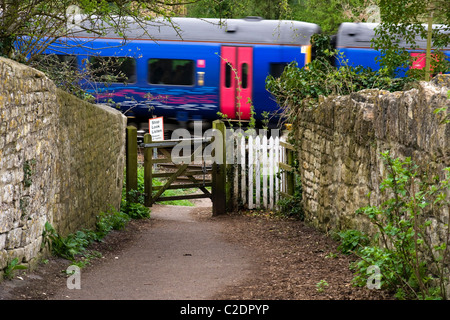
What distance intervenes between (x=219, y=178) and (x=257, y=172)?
2.45ft

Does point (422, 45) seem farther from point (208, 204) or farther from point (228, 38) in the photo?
point (208, 204)

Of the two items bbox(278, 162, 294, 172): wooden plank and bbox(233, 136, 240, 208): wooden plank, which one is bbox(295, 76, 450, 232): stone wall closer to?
bbox(278, 162, 294, 172): wooden plank

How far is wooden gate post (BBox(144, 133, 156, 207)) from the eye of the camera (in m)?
11.8

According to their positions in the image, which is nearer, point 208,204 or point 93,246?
point 93,246

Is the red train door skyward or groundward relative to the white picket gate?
skyward

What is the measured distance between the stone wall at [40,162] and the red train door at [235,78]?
934cm

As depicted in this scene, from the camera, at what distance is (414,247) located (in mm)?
4391

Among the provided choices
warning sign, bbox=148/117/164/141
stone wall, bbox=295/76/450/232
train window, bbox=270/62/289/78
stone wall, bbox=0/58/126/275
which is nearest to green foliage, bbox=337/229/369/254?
stone wall, bbox=295/76/450/232

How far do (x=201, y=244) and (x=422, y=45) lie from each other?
11747 mm

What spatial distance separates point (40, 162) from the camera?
19.3 ft

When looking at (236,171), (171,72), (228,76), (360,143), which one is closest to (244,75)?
(228,76)

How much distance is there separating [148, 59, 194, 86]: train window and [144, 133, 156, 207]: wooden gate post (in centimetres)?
661
